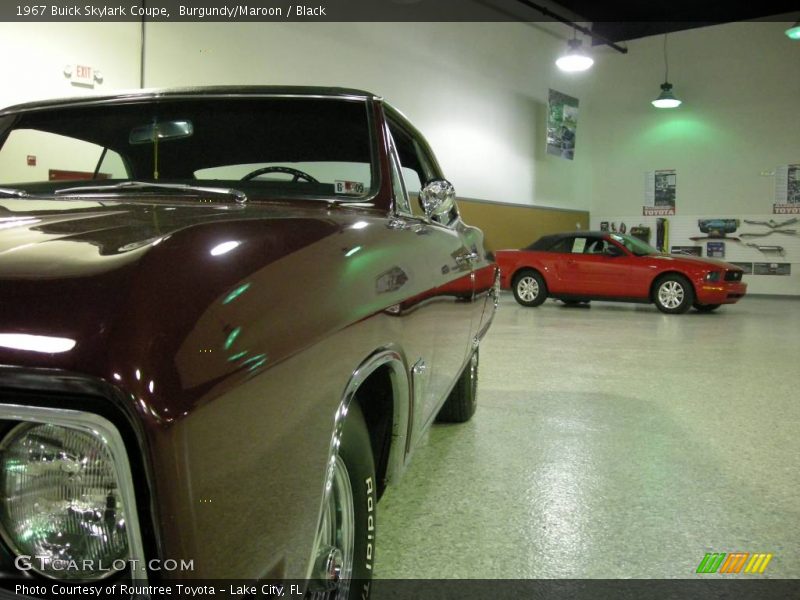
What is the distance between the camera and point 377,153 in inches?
69.6

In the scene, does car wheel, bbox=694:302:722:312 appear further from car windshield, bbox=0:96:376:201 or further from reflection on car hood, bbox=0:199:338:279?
reflection on car hood, bbox=0:199:338:279

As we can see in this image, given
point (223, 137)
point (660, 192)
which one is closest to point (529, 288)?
point (660, 192)

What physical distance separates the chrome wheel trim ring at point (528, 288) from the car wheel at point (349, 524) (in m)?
8.63

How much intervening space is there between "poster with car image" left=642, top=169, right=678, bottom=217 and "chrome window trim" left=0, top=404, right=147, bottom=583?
48.0 feet

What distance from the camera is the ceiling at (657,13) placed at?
12.4 metres

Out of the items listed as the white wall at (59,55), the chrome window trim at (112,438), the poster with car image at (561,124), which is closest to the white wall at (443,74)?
the white wall at (59,55)

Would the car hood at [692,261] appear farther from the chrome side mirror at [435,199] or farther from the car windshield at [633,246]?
the chrome side mirror at [435,199]

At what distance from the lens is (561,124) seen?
13148 millimetres

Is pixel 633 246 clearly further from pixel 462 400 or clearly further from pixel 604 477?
pixel 604 477

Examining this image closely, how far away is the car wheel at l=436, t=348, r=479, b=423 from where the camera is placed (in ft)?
9.77

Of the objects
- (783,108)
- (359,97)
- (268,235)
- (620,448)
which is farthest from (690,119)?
(268,235)

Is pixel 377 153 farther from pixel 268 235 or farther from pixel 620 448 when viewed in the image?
pixel 620 448

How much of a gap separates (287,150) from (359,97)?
27 cm

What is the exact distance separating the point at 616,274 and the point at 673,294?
0.80 m
